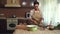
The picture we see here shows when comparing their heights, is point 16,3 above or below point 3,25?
above

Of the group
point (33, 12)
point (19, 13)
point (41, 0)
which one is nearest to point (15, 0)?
point (19, 13)

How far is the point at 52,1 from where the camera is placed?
18.6 ft

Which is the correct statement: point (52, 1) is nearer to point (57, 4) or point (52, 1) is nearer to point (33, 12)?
point (57, 4)

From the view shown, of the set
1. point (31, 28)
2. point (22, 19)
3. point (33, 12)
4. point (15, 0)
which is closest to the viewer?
point (31, 28)

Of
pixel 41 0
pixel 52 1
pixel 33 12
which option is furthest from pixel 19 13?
pixel 33 12

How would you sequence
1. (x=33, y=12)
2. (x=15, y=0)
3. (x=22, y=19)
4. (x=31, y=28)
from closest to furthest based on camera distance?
(x=31, y=28), (x=33, y=12), (x=22, y=19), (x=15, y=0)

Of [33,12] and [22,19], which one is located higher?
[33,12]

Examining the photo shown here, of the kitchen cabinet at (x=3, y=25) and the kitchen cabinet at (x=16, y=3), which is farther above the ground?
the kitchen cabinet at (x=16, y=3)

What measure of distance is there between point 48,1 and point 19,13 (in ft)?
3.99

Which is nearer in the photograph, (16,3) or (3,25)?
(3,25)

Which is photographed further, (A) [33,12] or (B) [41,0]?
(B) [41,0]

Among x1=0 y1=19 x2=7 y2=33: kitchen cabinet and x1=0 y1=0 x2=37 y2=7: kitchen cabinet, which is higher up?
x1=0 y1=0 x2=37 y2=7: kitchen cabinet

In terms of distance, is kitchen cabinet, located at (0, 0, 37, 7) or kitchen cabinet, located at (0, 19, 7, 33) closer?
kitchen cabinet, located at (0, 19, 7, 33)

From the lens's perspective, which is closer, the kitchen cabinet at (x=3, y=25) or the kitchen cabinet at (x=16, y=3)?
the kitchen cabinet at (x=3, y=25)
